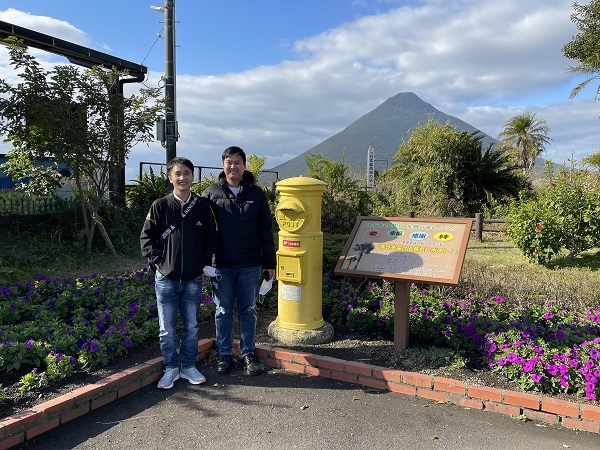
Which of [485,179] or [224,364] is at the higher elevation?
[485,179]

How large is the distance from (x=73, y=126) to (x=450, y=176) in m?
11.4

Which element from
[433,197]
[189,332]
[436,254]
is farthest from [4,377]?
[433,197]

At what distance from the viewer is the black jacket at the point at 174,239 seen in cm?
371

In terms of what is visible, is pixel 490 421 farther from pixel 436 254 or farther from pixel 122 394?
pixel 122 394

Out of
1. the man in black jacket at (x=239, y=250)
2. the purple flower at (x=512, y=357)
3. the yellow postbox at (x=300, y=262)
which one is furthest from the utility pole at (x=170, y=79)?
the purple flower at (x=512, y=357)

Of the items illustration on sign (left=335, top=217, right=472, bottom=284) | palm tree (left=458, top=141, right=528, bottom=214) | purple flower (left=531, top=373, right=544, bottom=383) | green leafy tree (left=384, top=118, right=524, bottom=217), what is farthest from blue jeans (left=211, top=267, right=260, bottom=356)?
palm tree (left=458, top=141, right=528, bottom=214)

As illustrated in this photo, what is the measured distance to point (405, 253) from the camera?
14.1 ft

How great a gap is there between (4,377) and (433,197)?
1329 cm

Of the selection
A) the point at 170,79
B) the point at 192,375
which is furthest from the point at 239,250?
the point at 170,79

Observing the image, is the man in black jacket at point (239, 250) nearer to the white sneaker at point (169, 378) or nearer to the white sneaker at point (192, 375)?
the white sneaker at point (192, 375)

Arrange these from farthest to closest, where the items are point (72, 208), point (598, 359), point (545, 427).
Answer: point (72, 208) < point (598, 359) < point (545, 427)

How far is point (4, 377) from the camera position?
366cm

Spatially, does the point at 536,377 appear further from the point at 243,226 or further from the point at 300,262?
the point at 243,226

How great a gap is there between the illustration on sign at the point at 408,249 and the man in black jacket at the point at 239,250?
0.84m
